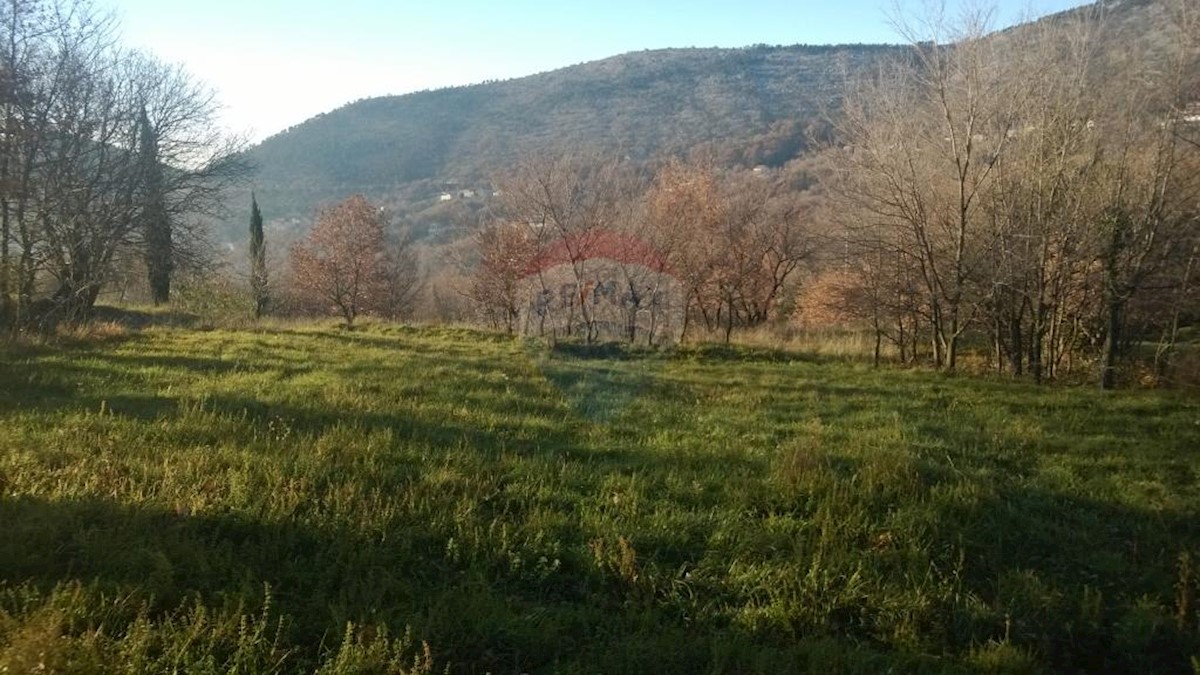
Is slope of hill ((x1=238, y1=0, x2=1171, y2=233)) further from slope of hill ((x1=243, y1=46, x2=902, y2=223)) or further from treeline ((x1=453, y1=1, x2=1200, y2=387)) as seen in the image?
treeline ((x1=453, y1=1, x2=1200, y2=387))

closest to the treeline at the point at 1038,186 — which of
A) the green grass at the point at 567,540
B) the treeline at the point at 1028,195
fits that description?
the treeline at the point at 1028,195

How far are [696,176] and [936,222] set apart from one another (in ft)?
46.9

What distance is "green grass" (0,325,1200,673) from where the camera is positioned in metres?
3.59

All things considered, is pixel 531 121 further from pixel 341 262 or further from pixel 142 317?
pixel 142 317

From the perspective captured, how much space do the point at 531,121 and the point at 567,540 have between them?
7773 cm

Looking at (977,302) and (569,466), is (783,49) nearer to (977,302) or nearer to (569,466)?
(977,302)

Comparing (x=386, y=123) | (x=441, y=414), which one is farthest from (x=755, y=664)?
(x=386, y=123)

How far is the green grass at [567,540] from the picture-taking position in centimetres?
359

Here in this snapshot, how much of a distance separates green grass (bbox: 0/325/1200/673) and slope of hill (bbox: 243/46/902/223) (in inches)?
2075

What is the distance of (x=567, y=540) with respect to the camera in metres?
4.84

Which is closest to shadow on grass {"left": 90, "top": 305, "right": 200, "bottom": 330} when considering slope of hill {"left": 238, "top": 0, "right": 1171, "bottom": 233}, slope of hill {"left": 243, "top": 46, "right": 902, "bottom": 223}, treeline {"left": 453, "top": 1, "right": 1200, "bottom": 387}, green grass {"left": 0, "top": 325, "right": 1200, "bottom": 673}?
treeline {"left": 453, "top": 1, "right": 1200, "bottom": 387}

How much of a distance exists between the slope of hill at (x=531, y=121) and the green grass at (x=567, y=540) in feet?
173

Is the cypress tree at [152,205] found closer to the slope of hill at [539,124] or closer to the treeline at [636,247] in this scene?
the treeline at [636,247]

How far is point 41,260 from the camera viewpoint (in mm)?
16703
